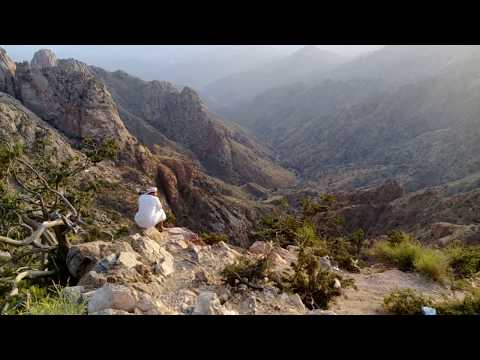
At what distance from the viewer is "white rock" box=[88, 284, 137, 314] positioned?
4.50m

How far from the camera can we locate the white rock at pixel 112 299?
4.50 m

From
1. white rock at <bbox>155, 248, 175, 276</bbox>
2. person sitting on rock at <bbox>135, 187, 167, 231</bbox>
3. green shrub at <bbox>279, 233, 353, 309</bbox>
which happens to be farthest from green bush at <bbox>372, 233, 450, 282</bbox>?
person sitting on rock at <bbox>135, 187, 167, 231</bbox>

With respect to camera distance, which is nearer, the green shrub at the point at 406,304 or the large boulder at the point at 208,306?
the large boulder at the point at 208,306

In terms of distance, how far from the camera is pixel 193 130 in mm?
128125

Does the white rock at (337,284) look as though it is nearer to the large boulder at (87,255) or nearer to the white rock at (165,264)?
the white rock at (165,264)

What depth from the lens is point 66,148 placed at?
49.9m

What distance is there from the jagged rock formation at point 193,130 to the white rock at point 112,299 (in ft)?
344

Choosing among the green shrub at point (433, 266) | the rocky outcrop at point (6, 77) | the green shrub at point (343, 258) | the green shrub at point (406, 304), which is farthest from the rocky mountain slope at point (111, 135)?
the green shrub at point (406, 304)

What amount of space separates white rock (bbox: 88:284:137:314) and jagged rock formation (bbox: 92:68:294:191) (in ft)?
344

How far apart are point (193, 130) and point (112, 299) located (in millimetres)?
125845
